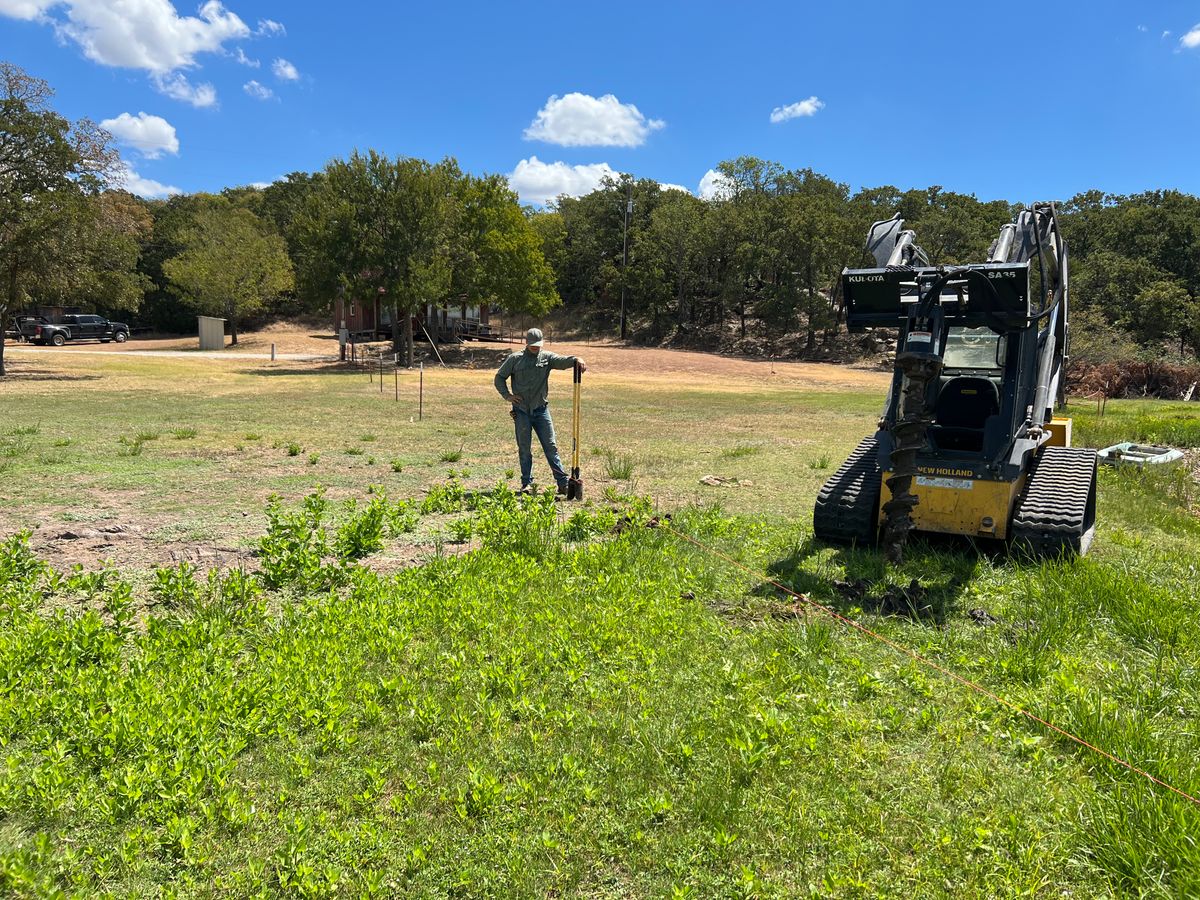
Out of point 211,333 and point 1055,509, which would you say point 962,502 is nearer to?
point 1055,509

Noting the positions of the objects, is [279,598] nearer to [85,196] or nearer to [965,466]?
[965,466]

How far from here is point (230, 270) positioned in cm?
4788

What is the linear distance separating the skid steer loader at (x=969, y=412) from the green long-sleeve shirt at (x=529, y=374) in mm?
3616

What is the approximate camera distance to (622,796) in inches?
126

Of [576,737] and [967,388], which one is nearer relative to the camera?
[576,737]

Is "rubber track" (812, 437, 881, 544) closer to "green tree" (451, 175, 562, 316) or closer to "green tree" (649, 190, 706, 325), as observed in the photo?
"green tree" (451, 175, 562, 316)

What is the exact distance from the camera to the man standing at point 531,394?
880 cm

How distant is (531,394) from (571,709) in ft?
18.0

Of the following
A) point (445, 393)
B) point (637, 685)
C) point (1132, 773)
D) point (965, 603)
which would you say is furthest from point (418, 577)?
point (445, 393)

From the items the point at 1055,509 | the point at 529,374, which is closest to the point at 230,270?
the point at 529,374

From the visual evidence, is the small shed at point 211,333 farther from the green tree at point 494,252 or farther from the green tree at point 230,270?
the green tree at point 494,252

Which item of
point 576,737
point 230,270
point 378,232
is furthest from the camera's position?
point 230,270

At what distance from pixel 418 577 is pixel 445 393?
19677 mm

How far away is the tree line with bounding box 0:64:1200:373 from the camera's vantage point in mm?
25156
